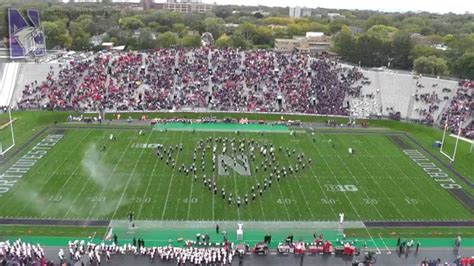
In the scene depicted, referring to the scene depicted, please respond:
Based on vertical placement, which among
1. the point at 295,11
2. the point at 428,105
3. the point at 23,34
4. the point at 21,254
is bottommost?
the point at 21,254

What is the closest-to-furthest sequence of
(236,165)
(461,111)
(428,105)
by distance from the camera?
(236,165)
(461,111)
(428,105)

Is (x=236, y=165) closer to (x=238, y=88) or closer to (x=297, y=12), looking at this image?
(x=238, y=88)

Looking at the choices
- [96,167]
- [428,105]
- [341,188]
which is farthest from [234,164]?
[428,105]

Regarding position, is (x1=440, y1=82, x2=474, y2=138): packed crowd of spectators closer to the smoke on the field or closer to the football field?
the football field

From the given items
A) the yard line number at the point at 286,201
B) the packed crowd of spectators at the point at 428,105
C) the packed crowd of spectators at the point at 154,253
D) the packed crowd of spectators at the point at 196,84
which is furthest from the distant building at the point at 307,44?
the packed crowd of spectators at the point at 154,253

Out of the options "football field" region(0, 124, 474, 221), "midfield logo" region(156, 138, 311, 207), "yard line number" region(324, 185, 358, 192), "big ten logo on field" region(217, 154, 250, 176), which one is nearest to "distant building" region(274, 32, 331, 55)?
"football field" region(0, 124, 474, 221)

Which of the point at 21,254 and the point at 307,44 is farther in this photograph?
the point at 307,44

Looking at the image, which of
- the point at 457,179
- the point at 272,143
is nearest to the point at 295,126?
the point at 272,143

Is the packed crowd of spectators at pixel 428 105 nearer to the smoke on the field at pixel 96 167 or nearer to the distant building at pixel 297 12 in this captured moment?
the smoke on the field at pixel 96 167

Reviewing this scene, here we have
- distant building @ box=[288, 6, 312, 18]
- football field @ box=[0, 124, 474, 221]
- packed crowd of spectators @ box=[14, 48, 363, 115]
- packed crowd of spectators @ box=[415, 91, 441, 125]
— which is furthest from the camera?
distant building @ box=[288, 6, 312, 18]
